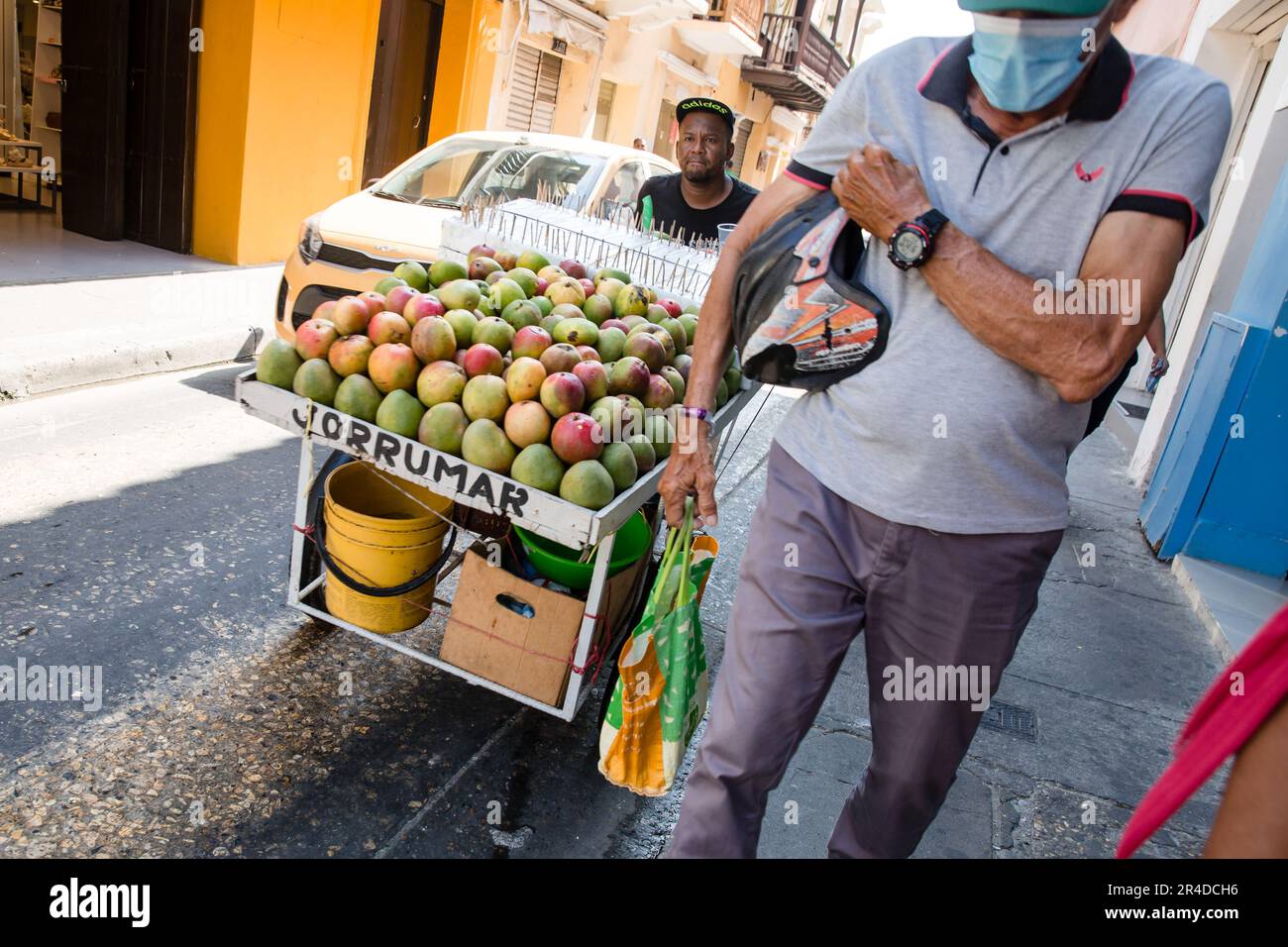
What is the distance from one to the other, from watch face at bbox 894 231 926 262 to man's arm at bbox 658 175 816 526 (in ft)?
1.29

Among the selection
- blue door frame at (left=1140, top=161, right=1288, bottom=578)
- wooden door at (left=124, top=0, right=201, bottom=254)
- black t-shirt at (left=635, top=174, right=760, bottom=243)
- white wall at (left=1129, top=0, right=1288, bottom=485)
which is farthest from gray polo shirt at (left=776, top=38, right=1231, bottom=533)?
wooden door at (left=124, top=0, right=201, bottom=254)

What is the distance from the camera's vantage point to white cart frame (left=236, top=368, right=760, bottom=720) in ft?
8.04

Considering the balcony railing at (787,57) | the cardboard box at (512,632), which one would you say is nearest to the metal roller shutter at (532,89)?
the balcony railing at (787,57)

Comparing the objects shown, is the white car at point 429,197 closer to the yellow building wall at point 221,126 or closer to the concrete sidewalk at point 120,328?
the concrete sidewalk at point 120,328

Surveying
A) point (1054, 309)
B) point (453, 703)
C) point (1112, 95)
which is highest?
point (1112, 95)

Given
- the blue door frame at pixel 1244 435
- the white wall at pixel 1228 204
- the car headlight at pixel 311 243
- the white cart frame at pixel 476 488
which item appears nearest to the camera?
the white cart frame at pixel 476 488

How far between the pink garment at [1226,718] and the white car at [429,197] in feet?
14.2

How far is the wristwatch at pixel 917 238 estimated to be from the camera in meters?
1.68

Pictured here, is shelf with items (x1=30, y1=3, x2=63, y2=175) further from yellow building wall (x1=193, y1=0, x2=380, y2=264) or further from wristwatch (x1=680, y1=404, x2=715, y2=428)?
wristwatch (x1=680, y1=404, x2=715, y2=428)

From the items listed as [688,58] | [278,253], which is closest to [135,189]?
[278,253]

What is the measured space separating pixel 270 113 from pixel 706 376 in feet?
29.0

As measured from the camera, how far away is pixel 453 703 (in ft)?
10.5
